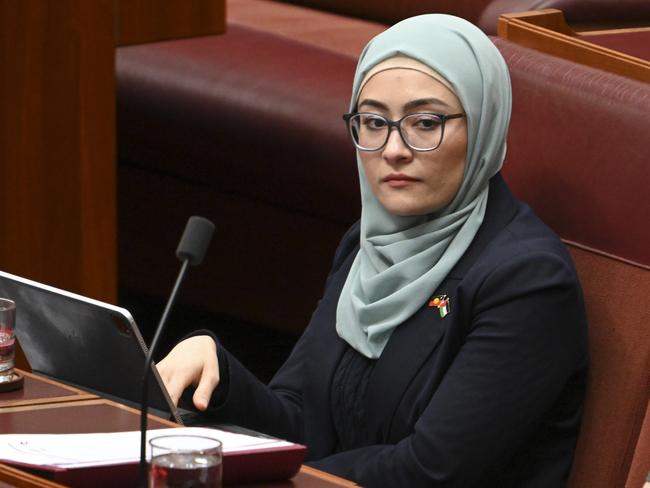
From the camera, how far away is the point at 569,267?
163 centimetres

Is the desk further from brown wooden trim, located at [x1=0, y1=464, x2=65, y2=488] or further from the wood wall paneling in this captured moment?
the wood wall paneling

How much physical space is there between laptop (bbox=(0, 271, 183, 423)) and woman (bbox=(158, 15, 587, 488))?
103 mm

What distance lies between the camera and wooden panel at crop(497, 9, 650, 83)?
195 cm

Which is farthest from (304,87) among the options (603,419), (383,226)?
(603,419)

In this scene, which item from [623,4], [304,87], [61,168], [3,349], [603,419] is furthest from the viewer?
[623,4]

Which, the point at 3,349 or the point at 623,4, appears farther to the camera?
the point at 623,4

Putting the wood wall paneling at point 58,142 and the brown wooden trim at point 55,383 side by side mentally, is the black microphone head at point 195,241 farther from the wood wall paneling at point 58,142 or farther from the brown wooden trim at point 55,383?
the wood wall paneling at point 58,142

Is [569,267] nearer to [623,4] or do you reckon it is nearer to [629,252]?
[629,252]

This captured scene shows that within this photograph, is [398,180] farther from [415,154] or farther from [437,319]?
[437,319]

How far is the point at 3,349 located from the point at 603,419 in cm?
68

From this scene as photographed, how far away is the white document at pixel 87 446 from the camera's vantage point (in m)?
1.25

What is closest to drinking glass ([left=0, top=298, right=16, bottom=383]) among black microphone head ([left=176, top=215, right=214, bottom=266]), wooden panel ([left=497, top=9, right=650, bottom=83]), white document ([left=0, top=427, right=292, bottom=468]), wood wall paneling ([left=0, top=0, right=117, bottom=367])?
white document ([left=0, top=427, right=292, bottom=468])

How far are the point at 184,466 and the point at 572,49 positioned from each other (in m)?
1.10

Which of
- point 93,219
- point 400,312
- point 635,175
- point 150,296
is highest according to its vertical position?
point 635,175
